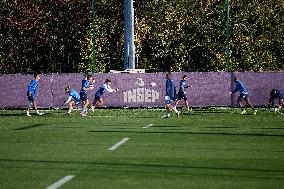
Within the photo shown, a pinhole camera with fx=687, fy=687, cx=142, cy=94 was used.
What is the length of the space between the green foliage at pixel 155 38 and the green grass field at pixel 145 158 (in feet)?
137

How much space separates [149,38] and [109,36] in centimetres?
432

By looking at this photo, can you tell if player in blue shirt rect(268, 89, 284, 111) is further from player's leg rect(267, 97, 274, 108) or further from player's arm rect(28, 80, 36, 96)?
player's arm rect(28, 80, 36, 96)

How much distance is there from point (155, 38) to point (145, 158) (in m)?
55.7

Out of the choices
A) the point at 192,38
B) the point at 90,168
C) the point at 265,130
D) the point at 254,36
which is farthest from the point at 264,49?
the point at 90,168

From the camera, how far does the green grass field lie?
1035cm

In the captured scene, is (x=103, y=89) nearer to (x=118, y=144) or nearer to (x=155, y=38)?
(x=118, y=144)

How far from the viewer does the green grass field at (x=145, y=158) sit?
1035 centimetres

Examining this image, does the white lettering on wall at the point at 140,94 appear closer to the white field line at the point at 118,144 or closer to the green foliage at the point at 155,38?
the green foliage at the point at 155,38

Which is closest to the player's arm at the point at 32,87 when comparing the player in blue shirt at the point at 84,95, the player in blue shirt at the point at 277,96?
the player in blue shirt at the point at 84,95

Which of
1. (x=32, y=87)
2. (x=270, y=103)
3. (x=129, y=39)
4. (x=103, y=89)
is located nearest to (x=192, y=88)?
(x=270, y=103)

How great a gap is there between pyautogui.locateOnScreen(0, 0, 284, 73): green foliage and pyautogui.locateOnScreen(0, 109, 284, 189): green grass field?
137 ft

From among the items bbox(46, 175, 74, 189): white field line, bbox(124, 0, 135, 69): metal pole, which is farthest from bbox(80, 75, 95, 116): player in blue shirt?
bbox(46, 175, 74, 189): white field line

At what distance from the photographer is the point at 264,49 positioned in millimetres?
65188

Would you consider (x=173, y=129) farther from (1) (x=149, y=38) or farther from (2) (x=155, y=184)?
(1) (x=149, y=38)
